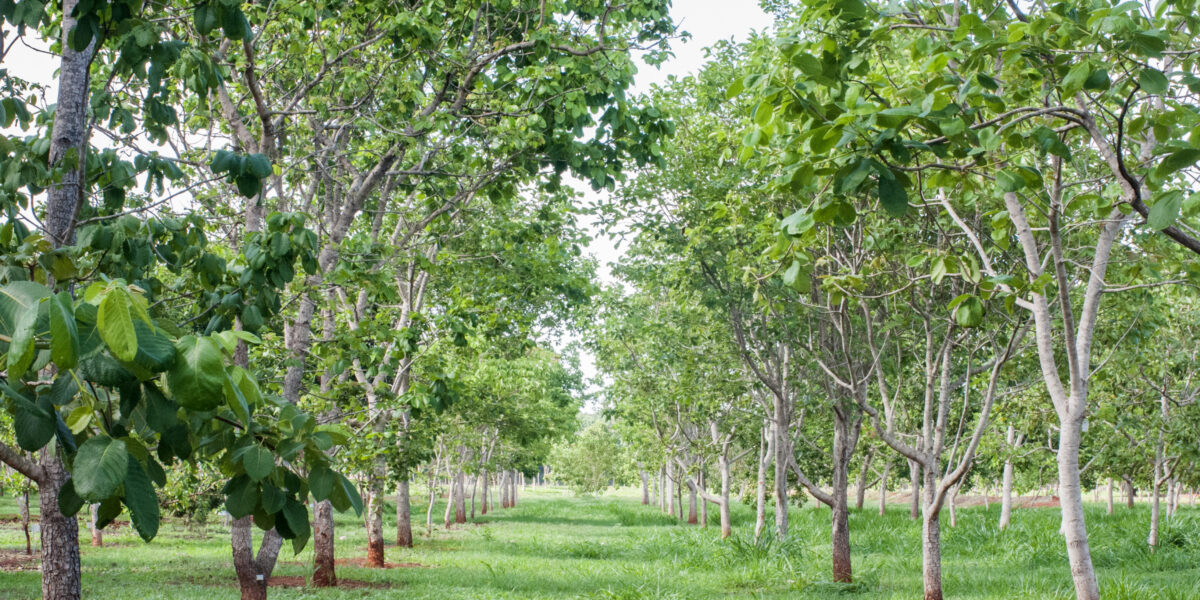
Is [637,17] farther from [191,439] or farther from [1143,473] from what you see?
[1143,473]

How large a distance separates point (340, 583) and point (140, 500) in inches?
524

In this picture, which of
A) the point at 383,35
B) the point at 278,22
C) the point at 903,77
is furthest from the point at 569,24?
the point at 903,77

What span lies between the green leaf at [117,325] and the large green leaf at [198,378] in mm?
130

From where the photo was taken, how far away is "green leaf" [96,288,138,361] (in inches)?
54.9

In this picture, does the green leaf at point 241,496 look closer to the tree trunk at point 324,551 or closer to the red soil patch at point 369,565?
the tree trunk at point 324,551

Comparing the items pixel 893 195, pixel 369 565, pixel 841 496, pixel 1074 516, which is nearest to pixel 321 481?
pixel 893 195

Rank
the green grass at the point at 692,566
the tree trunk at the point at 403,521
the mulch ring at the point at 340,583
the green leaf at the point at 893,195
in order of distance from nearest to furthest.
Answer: the green leaf at the point at 893,195
the green grass at the point at 692,566
the mulch ring at the point at 340,583
the tree trunk at the point at 403,521

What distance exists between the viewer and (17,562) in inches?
626

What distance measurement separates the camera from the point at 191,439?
2137mm

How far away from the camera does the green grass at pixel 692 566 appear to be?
12.1 m

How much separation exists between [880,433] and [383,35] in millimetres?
6730

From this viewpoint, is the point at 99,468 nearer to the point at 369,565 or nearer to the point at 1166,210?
the point at 1166,210

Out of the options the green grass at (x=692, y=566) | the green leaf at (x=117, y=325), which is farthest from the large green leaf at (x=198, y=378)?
the green grass at (x=692, y=566)

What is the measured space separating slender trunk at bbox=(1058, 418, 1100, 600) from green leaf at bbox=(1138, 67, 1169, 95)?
3880 millimetres
